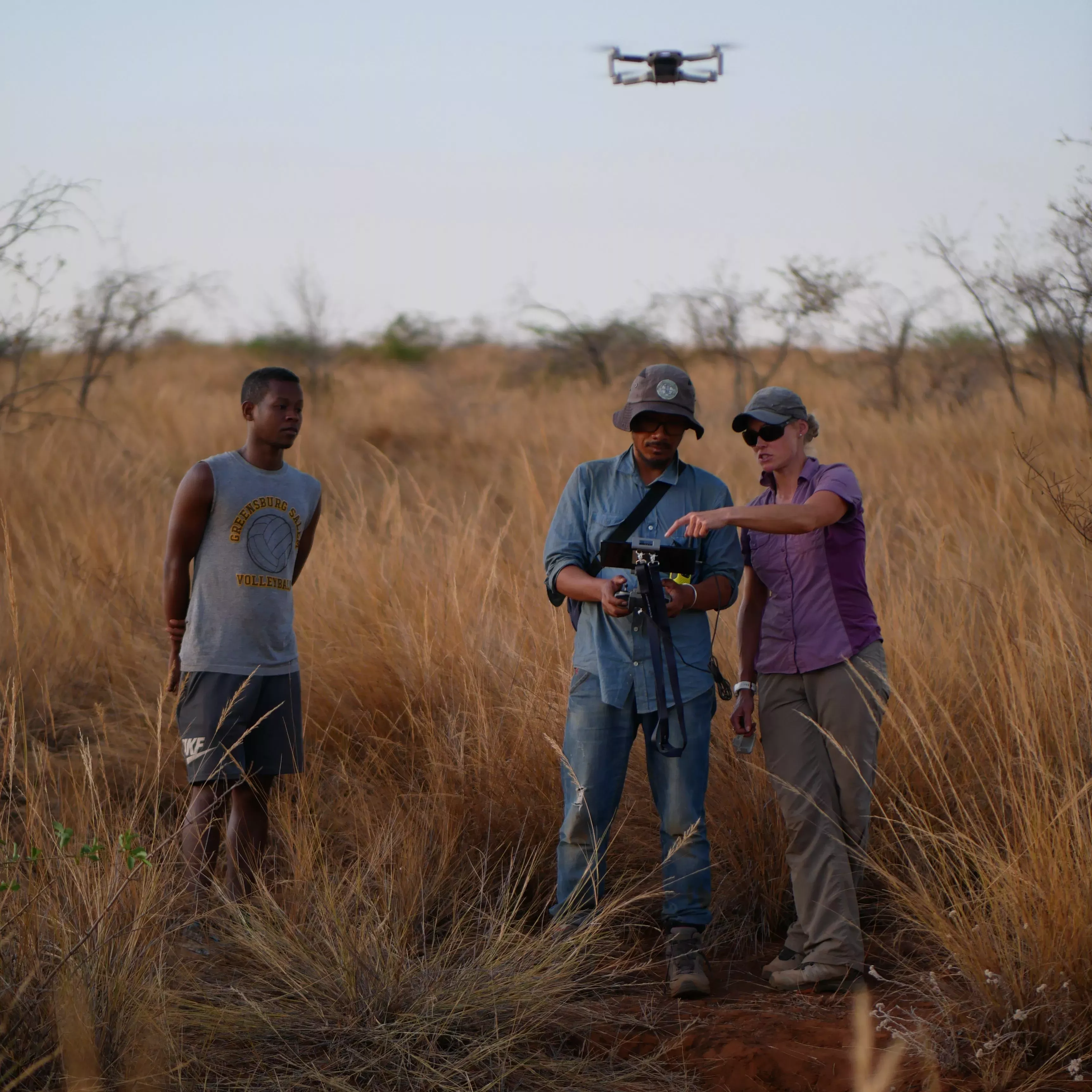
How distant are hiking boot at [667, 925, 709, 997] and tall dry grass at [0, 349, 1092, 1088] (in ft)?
0.61

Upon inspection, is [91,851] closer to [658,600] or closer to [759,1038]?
[658,600]

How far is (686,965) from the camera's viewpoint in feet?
11.8

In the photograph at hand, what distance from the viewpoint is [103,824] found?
333cm

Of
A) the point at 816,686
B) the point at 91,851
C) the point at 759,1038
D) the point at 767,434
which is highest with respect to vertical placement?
the point at 767,434

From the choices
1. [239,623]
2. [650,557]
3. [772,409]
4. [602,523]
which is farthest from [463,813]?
[772,409]

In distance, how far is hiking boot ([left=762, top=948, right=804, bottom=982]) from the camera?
3678mm

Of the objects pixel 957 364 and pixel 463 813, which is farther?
pixel 957 364

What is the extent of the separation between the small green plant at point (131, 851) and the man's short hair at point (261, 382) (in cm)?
171

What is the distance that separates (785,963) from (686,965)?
0.34m

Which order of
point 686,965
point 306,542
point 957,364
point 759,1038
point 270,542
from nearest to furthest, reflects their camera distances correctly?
point 759,1038, point 686,965, point 270,542, point 306,542, point 957,364

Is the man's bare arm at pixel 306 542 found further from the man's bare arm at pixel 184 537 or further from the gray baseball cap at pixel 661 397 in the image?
the gray baseball cap at pixel 661 397

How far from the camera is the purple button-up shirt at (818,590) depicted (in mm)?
3578

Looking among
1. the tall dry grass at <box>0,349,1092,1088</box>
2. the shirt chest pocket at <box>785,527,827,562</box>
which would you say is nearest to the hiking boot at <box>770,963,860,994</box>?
the tall dry grass at <box>0,349,1092,1088</box>

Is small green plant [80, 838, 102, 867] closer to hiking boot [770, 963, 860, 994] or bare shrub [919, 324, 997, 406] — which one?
hiking boot [770, 963, 860, 994]
